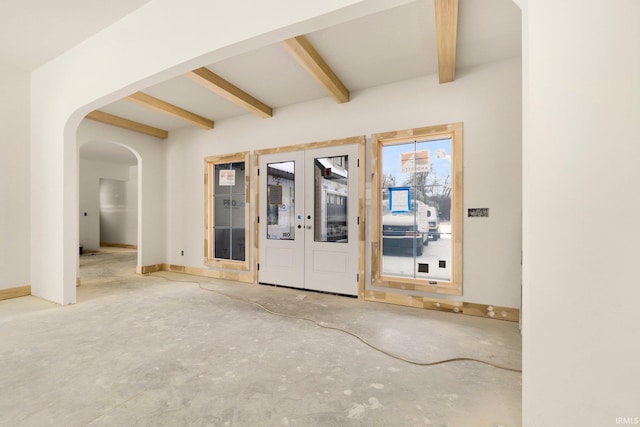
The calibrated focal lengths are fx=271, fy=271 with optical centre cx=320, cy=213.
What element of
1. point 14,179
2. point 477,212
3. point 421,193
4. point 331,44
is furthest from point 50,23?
point 477,212

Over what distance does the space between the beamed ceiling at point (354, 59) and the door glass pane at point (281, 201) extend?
3.00ft

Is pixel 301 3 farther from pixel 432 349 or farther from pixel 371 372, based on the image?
pixel 432 349

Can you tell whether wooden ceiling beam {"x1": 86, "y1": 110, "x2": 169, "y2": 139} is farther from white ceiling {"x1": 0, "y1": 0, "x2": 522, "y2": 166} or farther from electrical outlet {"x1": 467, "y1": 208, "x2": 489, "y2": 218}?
electrical outlet {"x1": 467, "y1": 208, "x2": 489, "y2": 218}

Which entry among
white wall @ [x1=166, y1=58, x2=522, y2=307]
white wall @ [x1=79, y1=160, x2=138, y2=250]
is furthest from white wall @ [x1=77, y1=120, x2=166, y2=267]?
white wall @ [x1=79, y1=160, x2=138, y2=250]

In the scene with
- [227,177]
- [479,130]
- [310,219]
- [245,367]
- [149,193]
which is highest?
[479,130]

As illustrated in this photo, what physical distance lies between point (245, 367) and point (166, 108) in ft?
12.8

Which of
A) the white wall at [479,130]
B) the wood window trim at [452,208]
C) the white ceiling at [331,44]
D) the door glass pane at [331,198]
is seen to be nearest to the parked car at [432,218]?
the wood window trim at [452,208]

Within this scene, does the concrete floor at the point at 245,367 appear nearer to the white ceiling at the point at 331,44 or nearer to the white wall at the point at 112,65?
the white wall at the point at 112,65

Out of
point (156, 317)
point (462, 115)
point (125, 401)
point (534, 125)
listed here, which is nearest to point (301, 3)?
point (534, 125)

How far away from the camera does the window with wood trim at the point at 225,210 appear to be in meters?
4.86

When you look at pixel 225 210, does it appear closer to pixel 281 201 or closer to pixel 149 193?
pixel 281 201

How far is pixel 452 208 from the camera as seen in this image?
3.21 m

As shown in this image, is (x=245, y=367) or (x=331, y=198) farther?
(x=331, y=198)

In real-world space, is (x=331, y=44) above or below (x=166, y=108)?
above
